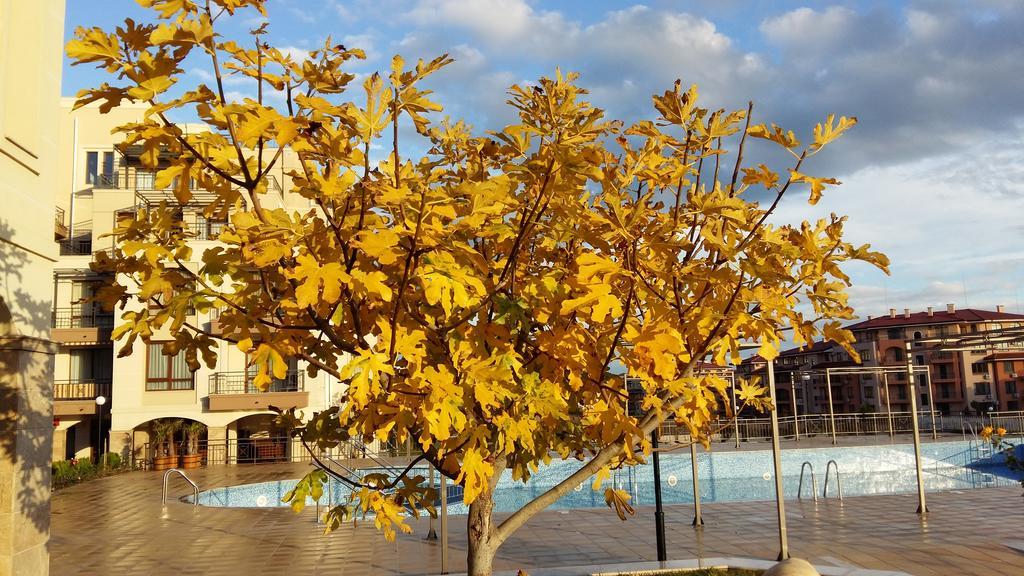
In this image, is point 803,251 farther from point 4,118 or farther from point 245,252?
point 4,118

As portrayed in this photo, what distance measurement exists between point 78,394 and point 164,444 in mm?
4084

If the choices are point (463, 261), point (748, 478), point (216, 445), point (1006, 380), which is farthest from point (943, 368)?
point (463, 261)

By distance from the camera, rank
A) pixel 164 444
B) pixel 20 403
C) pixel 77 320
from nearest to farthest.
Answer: pixel 20 403, pixel 164 444, pixel 77 320

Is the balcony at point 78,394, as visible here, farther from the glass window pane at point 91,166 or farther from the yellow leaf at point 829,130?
the yellow leaf at point 829,130

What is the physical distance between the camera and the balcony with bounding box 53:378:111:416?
25109 millimetres

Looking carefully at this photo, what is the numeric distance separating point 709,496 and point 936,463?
947 cm

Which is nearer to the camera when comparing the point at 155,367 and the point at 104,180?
the point at 155,367

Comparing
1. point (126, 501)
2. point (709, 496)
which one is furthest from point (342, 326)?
point (709, 496)

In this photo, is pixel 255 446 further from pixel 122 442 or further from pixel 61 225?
pixel 61 225

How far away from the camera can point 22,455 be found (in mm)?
7074

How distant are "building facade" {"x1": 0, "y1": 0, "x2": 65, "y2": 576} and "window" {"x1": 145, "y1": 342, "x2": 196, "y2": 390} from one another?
19.1m

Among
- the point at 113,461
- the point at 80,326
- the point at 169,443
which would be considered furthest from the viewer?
the point at 80,326

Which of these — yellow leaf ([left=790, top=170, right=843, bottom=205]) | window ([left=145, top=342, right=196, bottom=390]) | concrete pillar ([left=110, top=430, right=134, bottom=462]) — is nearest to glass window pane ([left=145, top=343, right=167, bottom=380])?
window ([left=145, top=342, right=196, bottom=390])

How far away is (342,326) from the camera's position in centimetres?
345
